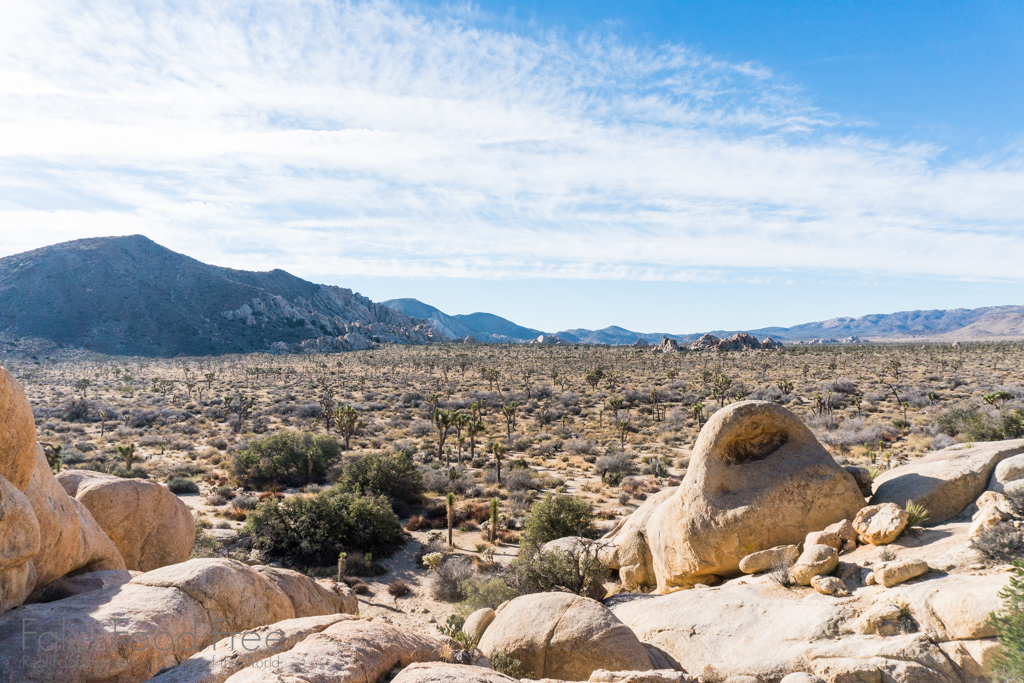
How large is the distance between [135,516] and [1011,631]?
14219 millimetres

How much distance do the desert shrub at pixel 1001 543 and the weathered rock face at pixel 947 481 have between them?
201 cm

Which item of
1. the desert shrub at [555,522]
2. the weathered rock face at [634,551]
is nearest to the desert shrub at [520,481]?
the desert shrub at [555,522]

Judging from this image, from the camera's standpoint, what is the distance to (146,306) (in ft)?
382

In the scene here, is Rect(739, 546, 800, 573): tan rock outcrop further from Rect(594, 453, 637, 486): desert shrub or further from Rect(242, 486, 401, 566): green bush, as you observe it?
Rect(594, 453, 637, 486): desert shrub

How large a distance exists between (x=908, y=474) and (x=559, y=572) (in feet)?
24.2

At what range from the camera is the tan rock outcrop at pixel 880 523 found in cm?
831

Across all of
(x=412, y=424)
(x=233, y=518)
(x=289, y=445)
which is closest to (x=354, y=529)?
(x=233, y=518)

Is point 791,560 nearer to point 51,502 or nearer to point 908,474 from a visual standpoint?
point 908,474

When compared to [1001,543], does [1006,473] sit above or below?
above

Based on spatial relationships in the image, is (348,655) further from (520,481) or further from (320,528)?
(520,481)

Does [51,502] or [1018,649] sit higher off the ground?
[51,502]

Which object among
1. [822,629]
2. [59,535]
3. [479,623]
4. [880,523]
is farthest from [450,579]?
[880,523]

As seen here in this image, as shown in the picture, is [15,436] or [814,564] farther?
[814,564]

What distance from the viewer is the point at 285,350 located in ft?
388
